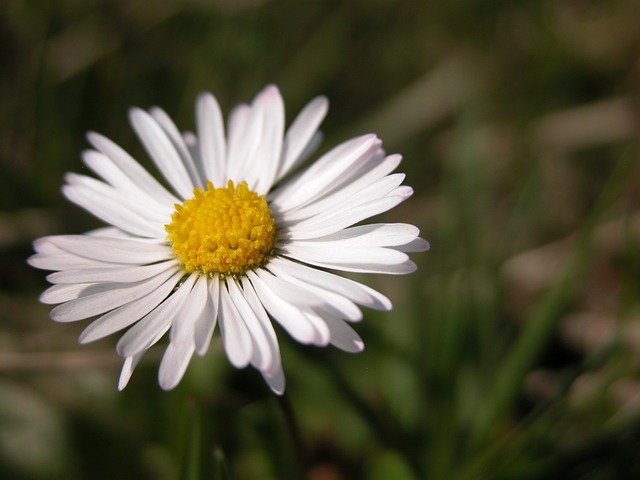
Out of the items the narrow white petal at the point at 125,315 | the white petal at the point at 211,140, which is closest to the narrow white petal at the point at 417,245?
the narrow white petal at the point at 125,315

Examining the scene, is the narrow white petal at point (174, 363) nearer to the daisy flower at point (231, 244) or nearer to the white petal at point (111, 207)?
the daisy flower at point (231, 244)

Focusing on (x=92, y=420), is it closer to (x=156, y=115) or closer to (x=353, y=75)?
(x=156, y=115)

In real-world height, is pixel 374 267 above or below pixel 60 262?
below

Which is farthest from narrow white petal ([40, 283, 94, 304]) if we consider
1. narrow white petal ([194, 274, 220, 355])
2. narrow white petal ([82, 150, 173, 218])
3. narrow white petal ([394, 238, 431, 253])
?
narrow white petal ([394, 238, 431, 253])

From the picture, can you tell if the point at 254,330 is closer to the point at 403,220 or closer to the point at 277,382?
the point at 277,382

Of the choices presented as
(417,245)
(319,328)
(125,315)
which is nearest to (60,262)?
(125,315)

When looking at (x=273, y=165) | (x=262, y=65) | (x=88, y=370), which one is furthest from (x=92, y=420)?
(x=262, y=65)

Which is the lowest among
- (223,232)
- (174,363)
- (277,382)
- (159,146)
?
(277,382)
